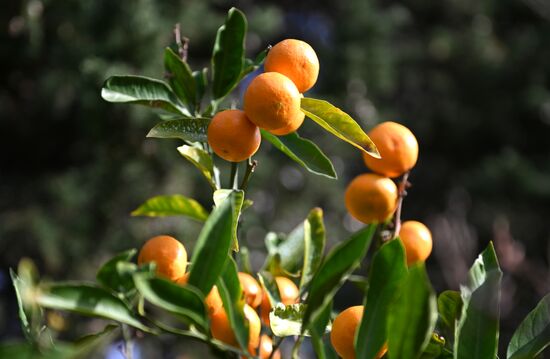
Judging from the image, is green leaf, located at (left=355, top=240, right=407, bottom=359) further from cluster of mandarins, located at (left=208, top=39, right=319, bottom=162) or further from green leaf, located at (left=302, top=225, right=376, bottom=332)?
cluster of mandarins, located at (left=208, top=39, right=319, bottom=162)

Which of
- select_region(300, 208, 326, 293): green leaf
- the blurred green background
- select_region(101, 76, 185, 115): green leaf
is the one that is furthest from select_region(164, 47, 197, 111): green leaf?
the blurred green background

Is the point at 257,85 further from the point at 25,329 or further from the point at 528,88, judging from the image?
the point at 528,88

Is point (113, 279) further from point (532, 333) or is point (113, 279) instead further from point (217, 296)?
Result: point (532, 333)

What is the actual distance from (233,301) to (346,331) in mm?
88

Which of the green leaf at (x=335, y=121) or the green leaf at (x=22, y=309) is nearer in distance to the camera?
the green leaf at (x=22, y=309)

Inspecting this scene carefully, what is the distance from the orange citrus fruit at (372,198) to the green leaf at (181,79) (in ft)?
0.45

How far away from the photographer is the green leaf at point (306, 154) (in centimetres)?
45

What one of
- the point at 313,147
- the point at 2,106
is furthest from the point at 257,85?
the point at 2,106

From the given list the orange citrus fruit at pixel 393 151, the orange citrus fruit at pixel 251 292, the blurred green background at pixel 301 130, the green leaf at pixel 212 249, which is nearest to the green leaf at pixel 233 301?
the green leaf at pixel 212 249

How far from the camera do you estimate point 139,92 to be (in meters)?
0.46

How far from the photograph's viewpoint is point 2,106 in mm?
2758

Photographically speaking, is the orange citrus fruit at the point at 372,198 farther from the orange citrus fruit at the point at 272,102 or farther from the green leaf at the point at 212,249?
the green leaf at the point at 212,249

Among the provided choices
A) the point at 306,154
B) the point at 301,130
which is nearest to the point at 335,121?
the point at 306,154

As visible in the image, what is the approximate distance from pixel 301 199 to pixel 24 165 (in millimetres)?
1263
